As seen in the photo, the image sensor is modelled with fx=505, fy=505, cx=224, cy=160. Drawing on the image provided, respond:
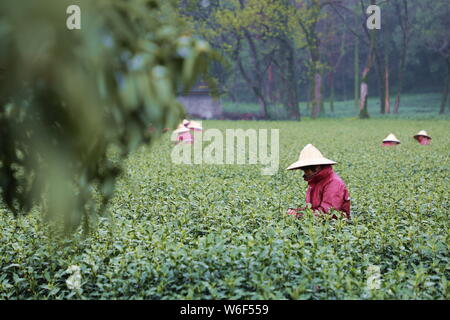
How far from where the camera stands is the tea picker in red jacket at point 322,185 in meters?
5.32

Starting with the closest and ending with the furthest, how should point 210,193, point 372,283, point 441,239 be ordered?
point 372,283 → point 441,239 → point 210,193

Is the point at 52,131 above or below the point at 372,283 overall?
above

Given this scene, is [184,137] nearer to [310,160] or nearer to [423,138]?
[423,138]

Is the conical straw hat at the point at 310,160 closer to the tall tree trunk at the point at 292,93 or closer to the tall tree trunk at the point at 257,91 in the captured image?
the tall tree trunk at the point at 257,91

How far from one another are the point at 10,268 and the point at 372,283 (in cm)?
282

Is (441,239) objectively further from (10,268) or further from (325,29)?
(325,29)

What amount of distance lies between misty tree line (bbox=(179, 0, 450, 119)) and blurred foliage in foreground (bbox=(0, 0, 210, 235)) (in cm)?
3082

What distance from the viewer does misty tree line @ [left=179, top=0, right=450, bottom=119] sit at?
3388 cm

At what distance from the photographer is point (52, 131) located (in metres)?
2.00

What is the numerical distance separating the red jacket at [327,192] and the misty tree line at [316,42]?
27.7 metres

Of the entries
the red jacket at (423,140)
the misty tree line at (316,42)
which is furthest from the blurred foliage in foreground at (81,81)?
the misty tree line at (316,42)

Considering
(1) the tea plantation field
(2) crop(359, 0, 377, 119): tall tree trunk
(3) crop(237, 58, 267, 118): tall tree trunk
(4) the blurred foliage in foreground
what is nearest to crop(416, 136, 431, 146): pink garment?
(1) the tea plantation field

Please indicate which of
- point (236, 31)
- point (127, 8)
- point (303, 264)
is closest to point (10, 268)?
point (303, 264)

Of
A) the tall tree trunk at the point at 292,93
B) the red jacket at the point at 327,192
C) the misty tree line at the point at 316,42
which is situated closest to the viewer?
the red jacket at the point at 327,192
